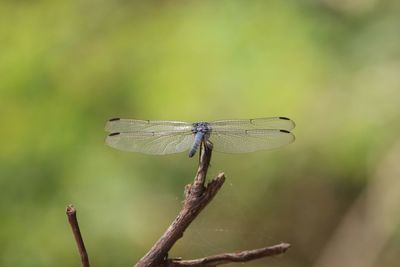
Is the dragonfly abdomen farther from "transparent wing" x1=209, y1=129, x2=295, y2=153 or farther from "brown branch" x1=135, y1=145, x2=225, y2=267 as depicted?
"brown branch" x1=135, y1=145, x2=225, y2=267

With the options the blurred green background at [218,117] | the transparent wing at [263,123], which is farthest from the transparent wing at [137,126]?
the blurred green background at [218,117]

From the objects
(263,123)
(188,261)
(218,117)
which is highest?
(218,117)

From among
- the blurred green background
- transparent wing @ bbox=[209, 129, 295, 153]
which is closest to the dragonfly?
transparent wing @ bbox=[209, 129, 295, 153]


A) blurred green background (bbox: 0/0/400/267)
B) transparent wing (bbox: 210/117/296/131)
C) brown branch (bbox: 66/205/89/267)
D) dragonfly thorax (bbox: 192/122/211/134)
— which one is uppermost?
blurred green background (bbox: 0/0/400/267)

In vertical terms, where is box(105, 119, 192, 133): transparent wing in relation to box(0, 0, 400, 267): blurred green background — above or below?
below

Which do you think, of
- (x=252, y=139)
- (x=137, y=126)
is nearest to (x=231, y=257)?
(x=252, y=139)

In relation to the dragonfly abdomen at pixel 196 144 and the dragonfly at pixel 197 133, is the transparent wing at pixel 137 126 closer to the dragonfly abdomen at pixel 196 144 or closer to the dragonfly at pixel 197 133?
the dragonfly at pixel 197 133

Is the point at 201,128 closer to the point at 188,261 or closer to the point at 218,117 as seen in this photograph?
the point at 188,261
